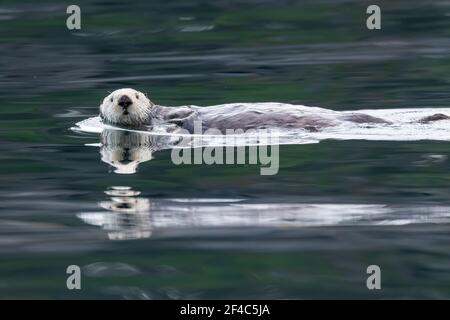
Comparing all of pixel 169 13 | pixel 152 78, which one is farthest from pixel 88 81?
pixel 169 13

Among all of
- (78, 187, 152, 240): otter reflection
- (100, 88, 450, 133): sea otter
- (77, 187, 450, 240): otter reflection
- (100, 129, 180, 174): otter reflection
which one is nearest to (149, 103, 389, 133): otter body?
(100, 88, 450, 133): sea otter

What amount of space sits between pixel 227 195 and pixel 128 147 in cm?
234

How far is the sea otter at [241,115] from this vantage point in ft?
31.5

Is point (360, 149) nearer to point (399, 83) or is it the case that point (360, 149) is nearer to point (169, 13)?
point (399, 83)

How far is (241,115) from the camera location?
9.70 metres

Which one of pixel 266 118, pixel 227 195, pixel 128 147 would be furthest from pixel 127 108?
pixel 227 195

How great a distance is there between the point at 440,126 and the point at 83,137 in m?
3.24

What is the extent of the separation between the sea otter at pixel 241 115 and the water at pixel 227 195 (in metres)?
0.39

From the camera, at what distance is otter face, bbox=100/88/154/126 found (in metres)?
10.2

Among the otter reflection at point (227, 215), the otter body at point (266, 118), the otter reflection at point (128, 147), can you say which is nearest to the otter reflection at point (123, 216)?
the otter reflection at point (227, 215)

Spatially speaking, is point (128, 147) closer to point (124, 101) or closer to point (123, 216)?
point (124, 101)

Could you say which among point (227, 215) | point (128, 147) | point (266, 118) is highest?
point (266, 118)

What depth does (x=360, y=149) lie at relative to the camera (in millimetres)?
8719
